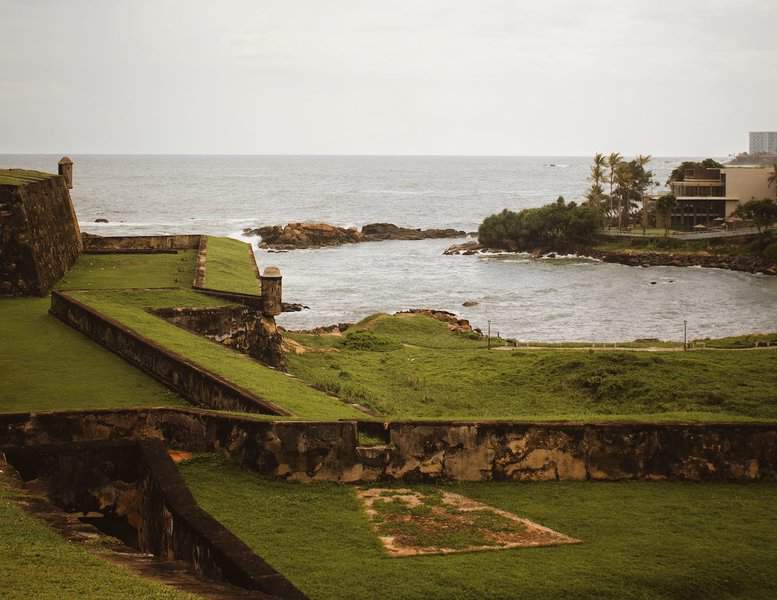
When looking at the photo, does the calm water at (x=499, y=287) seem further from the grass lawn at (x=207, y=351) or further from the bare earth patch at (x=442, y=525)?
the bare earth patch at (x=442, y=525)

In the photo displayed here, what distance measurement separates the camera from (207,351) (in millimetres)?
21141

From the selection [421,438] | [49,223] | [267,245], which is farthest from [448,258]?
[421,438]

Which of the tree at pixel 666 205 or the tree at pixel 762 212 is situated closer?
the tree at pixel 762 212

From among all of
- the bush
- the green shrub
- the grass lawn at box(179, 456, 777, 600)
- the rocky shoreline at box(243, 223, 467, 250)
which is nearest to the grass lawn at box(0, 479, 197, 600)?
the grass lawn at box(179, 456, 777, 600)

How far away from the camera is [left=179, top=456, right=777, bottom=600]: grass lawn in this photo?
1008 centimetres

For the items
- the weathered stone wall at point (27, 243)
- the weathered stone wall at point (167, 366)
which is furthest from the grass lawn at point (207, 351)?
the weathered stone wall at point (27, 243)

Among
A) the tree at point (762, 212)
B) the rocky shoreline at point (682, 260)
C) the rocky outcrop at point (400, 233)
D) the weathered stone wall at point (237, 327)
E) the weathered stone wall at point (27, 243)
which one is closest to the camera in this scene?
the weathered stone wall at point (237, 327)

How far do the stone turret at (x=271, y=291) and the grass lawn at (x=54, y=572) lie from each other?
1684 centimetres

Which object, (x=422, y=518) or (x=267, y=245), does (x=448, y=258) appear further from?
(x=422, y=518)

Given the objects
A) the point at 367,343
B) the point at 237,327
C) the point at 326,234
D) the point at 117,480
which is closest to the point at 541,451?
the point at 117,480

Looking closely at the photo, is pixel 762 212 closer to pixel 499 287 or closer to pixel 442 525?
pixel 499 287

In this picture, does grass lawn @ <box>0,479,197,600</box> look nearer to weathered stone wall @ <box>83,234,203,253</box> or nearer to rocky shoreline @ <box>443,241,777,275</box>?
weathered stone wall @ <box>83,234,203,253</box>

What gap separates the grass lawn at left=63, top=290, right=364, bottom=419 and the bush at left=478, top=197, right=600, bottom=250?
6244cm

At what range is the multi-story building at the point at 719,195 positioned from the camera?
88875 millimetres
